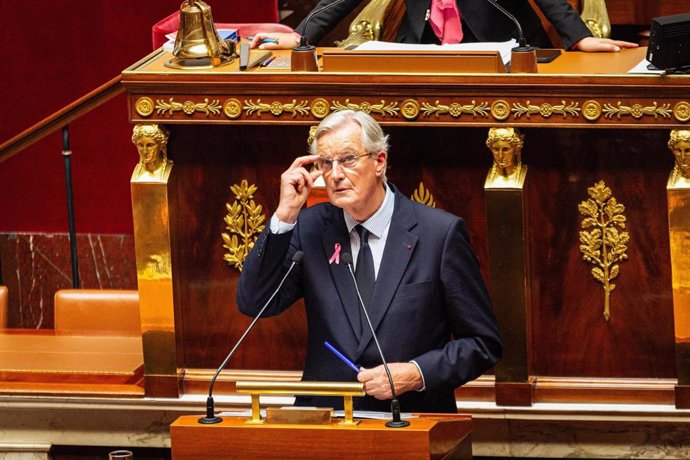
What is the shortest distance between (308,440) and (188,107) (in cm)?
142

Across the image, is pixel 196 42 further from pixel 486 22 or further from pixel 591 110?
pixel 591 110

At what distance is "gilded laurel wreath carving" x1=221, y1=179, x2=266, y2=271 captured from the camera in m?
4.61

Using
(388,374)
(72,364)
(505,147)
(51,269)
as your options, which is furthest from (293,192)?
(51,269)

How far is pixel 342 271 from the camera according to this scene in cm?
389

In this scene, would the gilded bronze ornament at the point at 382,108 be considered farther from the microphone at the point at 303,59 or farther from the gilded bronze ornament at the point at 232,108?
the gilded bronze ornament at the point at 232,108

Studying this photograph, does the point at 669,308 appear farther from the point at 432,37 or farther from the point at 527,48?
the point at 432,37

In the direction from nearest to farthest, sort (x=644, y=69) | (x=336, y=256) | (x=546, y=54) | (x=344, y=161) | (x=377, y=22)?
(x=344, y=161)
(x=336, y=256)
(x=644, y=69)
(x=546, y=54)
(x=377, y=22)

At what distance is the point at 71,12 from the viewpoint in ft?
22.2

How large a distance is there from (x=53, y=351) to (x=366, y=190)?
5.08 feet

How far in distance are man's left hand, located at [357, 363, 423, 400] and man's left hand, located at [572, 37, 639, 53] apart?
1.42m

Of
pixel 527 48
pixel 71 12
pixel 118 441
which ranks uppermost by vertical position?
pixel 71 12

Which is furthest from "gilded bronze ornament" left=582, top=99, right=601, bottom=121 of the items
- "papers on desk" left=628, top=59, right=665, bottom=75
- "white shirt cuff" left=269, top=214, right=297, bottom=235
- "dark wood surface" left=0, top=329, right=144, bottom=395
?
"dark wood surface" left=0, top=329, right=144, bottom=395

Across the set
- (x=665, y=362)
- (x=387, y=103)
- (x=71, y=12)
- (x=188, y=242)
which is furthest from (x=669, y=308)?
(x=71, y=12)

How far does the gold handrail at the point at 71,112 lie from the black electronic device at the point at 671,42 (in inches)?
75.6
